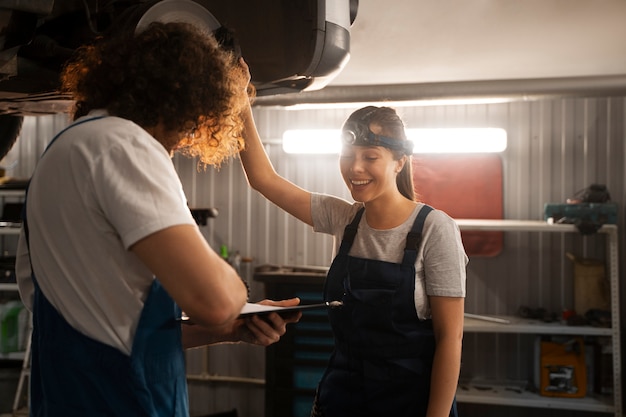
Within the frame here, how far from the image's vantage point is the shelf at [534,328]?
13.0 ft

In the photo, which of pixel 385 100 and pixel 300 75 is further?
pixel 385 100

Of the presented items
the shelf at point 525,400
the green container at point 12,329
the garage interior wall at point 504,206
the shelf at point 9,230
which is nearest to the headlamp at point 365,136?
the garage interior wall at point 504,206

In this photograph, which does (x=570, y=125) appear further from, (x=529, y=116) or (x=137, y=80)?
(x=137, y=80)

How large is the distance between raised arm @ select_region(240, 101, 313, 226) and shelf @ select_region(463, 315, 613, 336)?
2.37 m

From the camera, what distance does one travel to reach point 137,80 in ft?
3.49

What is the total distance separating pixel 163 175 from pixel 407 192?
1.22 metres

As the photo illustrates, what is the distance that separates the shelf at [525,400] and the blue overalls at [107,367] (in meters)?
3.50

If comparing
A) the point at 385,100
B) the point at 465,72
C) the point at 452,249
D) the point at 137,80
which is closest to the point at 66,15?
the point at 137,80

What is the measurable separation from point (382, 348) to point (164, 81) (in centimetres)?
116

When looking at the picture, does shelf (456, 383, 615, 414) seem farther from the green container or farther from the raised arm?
the green container

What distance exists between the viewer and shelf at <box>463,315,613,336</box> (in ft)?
13.0

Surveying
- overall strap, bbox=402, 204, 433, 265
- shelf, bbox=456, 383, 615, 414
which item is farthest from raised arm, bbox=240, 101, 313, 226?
shelf, bbox=456, 383, 615, 414

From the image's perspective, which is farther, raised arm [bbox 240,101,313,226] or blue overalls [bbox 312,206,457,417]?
raised arm [bbox 240,101,313,226]

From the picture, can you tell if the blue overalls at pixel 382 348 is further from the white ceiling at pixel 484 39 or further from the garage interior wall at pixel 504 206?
the garage interior wall at pixel 504 206
